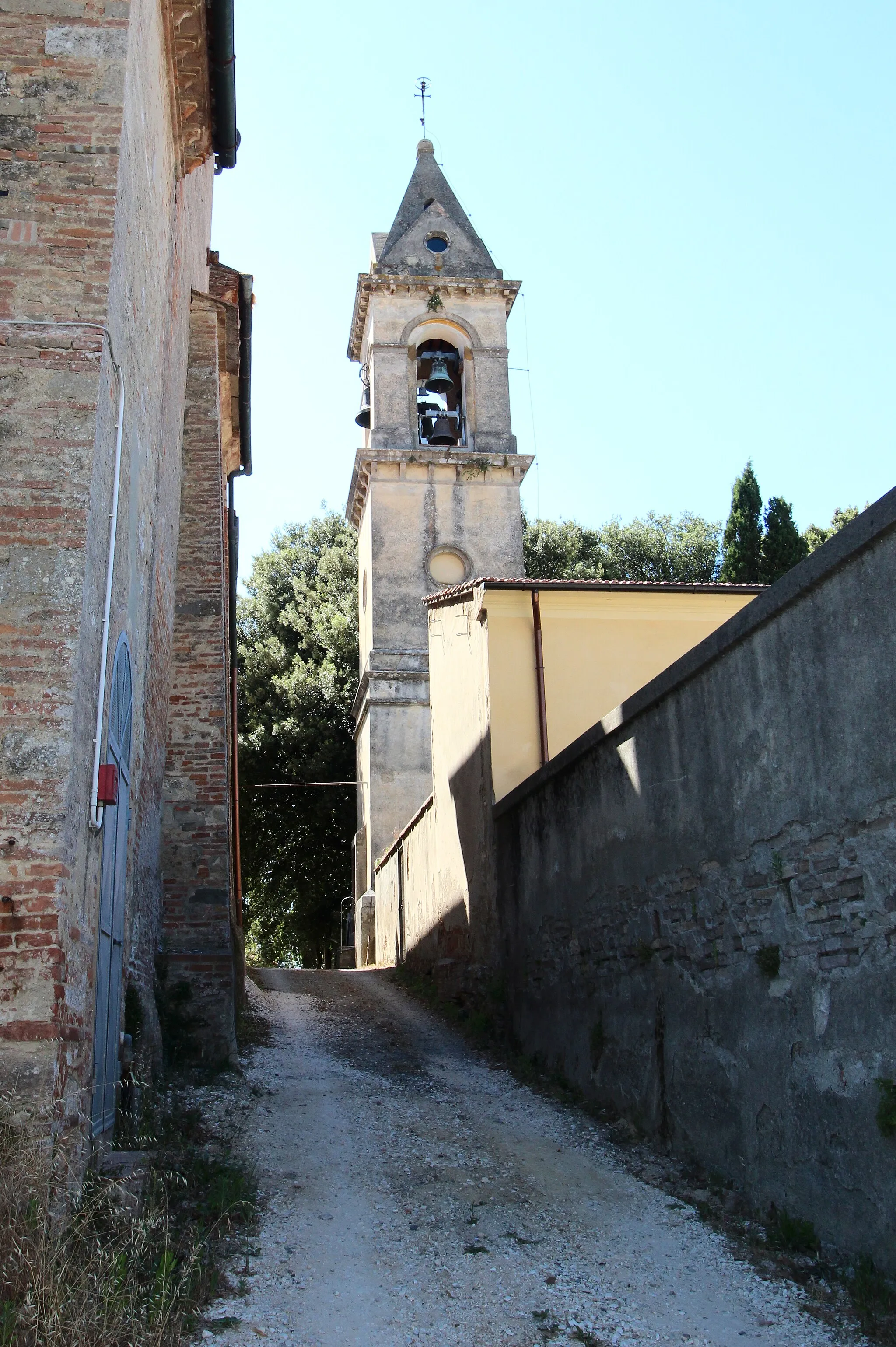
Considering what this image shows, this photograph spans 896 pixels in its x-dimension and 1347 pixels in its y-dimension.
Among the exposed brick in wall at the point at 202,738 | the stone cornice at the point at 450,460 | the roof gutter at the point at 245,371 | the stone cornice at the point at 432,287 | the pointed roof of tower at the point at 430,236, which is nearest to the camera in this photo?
the exposed brick in wall at the point at 202,738

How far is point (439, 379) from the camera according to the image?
24.6 m

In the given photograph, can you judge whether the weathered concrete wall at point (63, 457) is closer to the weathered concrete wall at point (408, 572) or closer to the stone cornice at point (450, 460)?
the weathered concrete wall at point (408, 572)

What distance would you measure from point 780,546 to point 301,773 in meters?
11.8

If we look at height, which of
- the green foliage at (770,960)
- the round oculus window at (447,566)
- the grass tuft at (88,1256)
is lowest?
the grass tuft at (88,1256)

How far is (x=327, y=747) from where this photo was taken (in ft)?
86.8

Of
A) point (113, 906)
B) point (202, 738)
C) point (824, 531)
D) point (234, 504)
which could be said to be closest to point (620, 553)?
point (824, 531)

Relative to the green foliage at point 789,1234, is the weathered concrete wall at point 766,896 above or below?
above

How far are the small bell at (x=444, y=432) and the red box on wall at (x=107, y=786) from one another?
1987cm

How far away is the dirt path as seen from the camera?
468cm

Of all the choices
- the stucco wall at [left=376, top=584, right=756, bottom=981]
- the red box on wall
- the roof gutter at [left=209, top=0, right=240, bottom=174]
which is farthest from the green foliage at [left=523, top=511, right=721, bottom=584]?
the red box on wall

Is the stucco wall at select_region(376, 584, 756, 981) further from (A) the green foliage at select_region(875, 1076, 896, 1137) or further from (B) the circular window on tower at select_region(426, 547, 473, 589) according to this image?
(B) the circular window on tower at select_region(426, 547, 473, 589)

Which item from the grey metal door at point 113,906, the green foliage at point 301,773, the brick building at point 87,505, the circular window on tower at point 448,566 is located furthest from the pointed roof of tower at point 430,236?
the grey metal door at point 113,906

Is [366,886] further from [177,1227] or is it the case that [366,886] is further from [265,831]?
[177,1227]

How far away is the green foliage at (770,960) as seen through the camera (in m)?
5.64
